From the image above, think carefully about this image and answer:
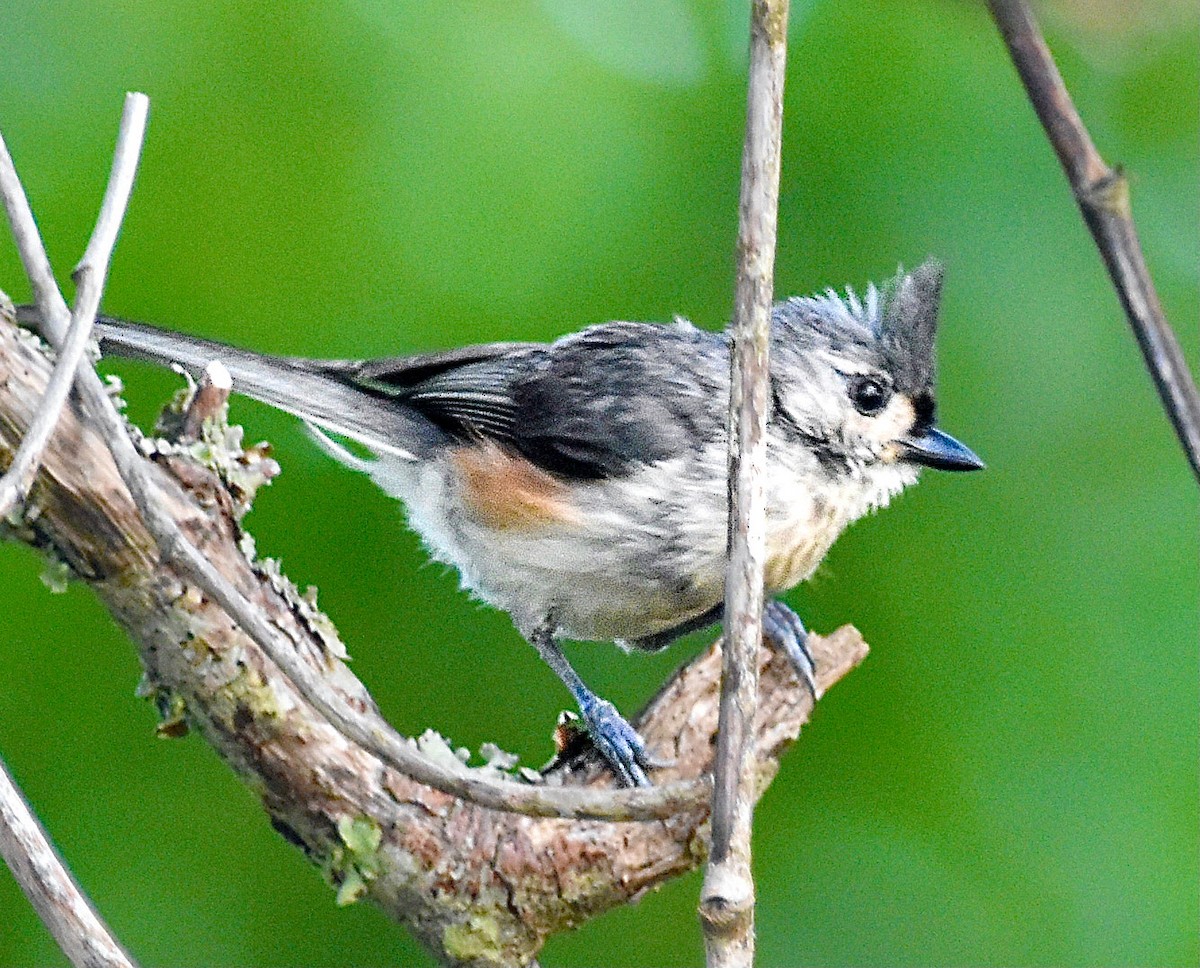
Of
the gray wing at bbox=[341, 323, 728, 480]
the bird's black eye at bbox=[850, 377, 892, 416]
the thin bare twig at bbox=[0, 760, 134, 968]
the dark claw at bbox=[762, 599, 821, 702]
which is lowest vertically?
the thin bare twig at bbox=[0, 760, 134, 968]

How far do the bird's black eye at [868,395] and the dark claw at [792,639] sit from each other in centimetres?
43

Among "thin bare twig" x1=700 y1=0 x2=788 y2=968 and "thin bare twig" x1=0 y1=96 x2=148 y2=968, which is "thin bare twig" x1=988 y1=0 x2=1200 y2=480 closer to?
"thin bare twig" x1=700 y1=0 x2=788 y2=968

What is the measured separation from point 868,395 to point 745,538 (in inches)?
59.4

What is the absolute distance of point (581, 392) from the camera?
285 centimetres

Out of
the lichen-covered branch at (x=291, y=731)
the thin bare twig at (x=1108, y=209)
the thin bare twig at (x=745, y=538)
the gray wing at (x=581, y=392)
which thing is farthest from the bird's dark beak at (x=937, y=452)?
the thin bare twig at (x=1108, y=209)

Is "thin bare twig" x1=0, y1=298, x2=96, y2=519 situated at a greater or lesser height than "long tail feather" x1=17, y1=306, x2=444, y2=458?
lesser

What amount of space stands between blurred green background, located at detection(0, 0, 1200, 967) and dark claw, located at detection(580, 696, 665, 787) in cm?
51

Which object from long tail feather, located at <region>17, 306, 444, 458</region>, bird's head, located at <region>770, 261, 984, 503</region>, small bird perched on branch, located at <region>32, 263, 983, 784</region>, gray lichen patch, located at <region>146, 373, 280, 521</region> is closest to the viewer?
gray lichen patch, located at <region>146, 373, 280, 521</region>

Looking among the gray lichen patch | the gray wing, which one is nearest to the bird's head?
the gray wing

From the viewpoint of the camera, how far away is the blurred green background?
274cm

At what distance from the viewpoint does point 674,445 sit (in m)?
2.66

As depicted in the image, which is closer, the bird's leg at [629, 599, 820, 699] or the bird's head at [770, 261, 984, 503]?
the bird's leg at [629, 599, 820, 699]

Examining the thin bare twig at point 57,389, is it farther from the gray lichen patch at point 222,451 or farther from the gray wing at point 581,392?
the gray wing at point 581,392

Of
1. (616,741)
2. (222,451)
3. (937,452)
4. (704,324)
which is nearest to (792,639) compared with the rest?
(616,741)
